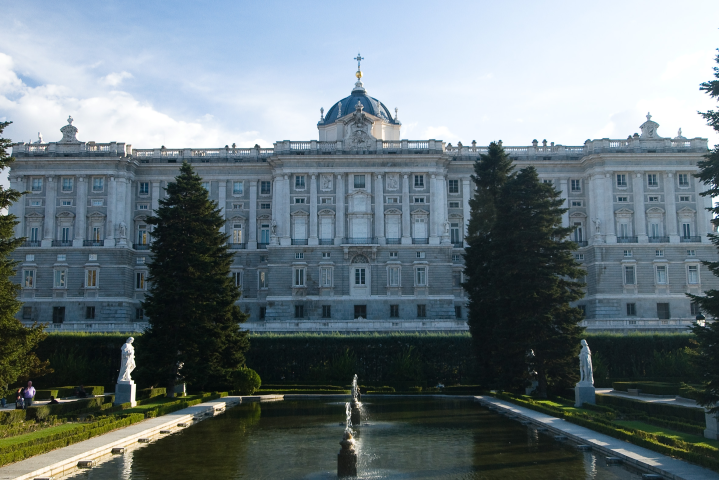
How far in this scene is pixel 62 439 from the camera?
69.0 ft

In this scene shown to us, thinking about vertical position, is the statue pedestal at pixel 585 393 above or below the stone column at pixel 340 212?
below

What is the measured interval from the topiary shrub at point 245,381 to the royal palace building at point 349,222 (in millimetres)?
24575

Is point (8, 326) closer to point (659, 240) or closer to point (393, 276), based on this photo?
point (393, 276)

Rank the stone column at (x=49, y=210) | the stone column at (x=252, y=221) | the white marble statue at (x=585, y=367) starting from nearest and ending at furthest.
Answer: the white marble statue at (x=585, y=367) < the stone column at (x=49, y=210) < the stone column at (x=252, y=221)

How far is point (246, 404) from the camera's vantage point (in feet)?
124

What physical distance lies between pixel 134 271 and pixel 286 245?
51.9 ft

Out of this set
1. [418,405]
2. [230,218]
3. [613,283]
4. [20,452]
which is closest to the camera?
[20,452]

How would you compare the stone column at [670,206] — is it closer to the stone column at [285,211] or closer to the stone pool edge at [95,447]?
the stone column at [285,211]

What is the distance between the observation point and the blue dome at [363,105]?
79250mm

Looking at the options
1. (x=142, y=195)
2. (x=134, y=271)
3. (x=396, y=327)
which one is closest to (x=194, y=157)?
(x=142, y=195)

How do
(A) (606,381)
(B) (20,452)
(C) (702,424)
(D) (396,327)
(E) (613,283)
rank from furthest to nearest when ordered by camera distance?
(E) (613,283)
(D) (396,327)
(A) (606,381)
(C) (702,424)
(B) (20,452)

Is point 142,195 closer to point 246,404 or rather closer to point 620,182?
point 246,404

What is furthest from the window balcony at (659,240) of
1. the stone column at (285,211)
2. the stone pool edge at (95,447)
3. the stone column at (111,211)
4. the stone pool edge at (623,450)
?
the stone column at (111,211)

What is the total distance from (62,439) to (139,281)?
5114 cm
